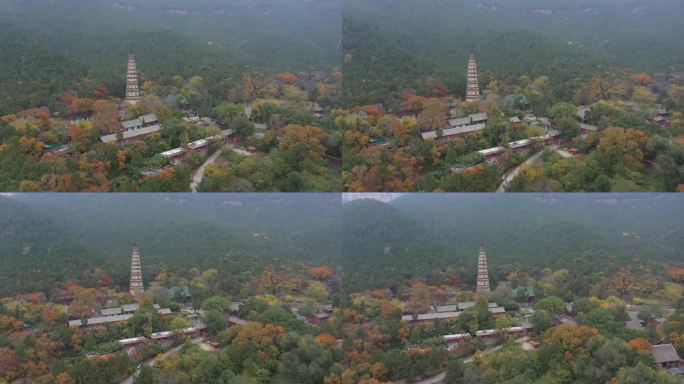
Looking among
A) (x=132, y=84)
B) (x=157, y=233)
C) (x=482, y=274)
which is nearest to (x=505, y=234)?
(x=482, y=274)

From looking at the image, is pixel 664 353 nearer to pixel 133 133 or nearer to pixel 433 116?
pixel 433 116

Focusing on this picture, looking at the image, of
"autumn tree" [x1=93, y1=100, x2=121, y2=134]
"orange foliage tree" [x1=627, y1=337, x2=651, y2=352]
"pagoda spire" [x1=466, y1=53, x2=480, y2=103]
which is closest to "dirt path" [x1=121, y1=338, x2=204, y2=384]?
"autumn tree" [x1=93, y1=100, x2=121, y2=134]

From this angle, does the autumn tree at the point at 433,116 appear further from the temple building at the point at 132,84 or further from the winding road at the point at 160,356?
the winding road at the point at 160,356

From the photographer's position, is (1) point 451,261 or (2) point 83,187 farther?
(1) point 451,261

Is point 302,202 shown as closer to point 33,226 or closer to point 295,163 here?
point 295,163

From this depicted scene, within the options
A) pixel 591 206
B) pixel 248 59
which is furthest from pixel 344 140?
pixel 591 206

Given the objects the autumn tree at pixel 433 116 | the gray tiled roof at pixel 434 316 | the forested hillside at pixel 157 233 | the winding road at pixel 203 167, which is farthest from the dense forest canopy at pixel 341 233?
the autumn tree at pixel 433 116
